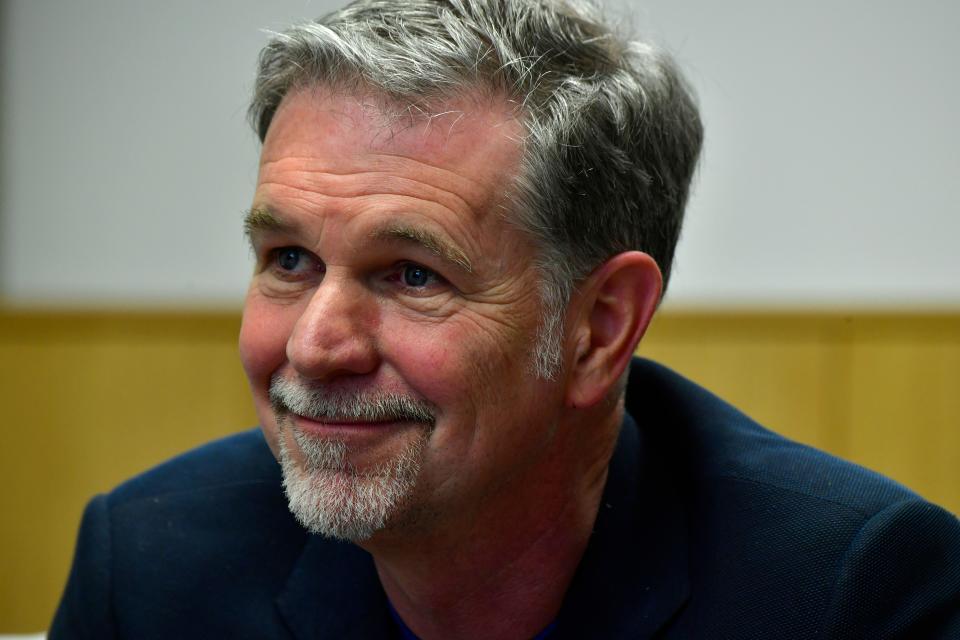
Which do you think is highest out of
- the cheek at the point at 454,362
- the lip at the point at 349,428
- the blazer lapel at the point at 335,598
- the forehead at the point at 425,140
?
the forehead at the point at 425,140

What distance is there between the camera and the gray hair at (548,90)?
1625 millimetres

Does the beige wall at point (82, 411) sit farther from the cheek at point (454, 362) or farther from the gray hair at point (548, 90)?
the cheek at point (454, 362)

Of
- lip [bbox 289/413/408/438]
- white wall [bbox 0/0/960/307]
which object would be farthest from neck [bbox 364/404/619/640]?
white wall [bbox 0/0/960/307]

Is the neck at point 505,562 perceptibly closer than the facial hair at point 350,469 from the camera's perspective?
No

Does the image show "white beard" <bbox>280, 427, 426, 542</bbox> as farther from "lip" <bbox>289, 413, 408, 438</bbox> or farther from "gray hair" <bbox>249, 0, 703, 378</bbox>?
"gray hair" <bbox>249, 0, 703, 378</bbox>

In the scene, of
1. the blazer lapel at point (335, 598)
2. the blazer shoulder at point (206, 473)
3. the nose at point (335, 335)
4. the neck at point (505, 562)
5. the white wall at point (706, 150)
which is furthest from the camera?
Result: the white wall at point (706, 150)

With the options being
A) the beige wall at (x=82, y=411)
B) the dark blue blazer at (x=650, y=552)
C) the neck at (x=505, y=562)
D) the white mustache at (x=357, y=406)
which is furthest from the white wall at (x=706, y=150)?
the white mustache at (x=357, y=406)

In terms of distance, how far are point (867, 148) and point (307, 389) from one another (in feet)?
10.9

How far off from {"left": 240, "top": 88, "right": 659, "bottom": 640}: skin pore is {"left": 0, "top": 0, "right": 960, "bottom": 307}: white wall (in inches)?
98.6

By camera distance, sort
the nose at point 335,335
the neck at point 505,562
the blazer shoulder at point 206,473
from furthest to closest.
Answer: the blazer shoulder at point 206,473, the neck at point 505,562, the nose at point 335,335

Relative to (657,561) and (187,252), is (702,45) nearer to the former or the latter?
(187,252)

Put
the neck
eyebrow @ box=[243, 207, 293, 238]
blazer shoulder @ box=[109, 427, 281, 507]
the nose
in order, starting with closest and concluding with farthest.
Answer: the nose < eyebrow @ box=[243, 207, 293, 238] < the neck < blazer shoulder @ box=[109, 427, 281, 507]

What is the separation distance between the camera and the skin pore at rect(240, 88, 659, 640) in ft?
5.14

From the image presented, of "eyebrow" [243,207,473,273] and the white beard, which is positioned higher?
"eyebrow" [243,207,473,273]
